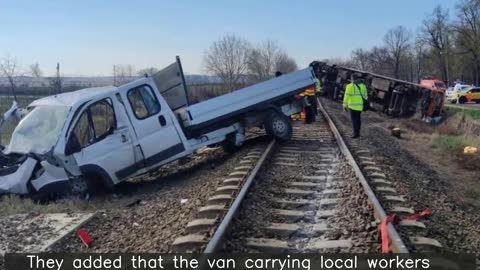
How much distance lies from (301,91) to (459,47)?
3145 inches

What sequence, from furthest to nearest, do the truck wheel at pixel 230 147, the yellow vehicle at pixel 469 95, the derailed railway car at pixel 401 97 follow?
the yellow vehicle at pixel 469 95
the derailed railway car at pixel 401 97
the truck wheel at pixel 230 147

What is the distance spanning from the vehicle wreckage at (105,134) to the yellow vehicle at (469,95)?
155ft

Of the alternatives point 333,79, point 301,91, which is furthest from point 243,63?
point 301,91

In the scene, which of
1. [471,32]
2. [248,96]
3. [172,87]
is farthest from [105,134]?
[471,32]

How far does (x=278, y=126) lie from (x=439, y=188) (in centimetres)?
515

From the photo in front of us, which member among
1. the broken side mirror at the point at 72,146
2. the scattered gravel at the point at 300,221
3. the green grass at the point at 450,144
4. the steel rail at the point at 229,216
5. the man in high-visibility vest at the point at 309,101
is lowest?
the green grass at the point at 450,144

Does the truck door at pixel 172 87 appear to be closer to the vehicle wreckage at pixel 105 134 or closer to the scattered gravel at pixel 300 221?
the vehicle wreckage at pixel 105 134

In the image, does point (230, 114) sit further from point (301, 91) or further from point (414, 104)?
point (414, 104)

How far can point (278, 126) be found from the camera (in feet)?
45.4

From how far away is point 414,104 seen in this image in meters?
26.9

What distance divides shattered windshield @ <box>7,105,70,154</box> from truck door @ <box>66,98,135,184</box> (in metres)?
0.34

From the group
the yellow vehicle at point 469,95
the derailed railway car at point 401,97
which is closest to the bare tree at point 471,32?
the yellow vehicle at point 469,95

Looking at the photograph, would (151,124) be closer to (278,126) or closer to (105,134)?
(105,134)

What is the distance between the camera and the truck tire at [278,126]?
540 inches
